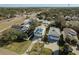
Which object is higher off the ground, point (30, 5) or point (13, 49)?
point (30, 5)

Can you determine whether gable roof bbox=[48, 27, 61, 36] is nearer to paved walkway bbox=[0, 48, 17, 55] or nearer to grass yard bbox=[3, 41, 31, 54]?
grass yard bbox=[3, 41, 31, 54]

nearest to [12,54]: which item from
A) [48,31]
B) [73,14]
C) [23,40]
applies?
→ [23,40]

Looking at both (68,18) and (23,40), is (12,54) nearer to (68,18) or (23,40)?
(23,40)

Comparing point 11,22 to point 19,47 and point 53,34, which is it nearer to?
point 19,47

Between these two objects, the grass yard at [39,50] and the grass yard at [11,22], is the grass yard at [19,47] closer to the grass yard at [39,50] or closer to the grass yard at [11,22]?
the grass yard at [39,50]

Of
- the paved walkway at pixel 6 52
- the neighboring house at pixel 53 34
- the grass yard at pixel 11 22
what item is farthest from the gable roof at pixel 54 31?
the paved walkway at pixel 6 52
